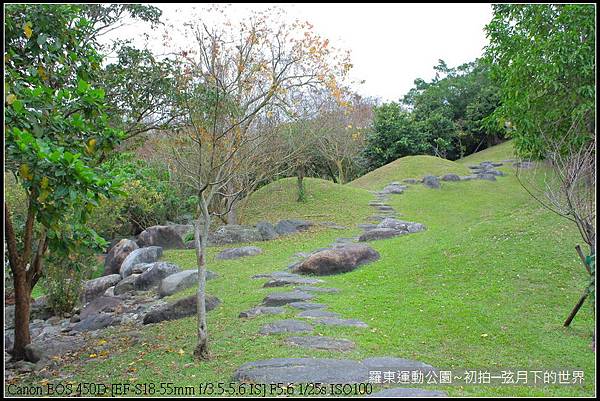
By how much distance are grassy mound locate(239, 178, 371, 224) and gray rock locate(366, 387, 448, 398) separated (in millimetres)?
15634

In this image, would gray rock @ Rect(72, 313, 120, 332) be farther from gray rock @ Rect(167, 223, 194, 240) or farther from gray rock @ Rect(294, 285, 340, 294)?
gray rock @ Rect(167, 223, 194, 240)

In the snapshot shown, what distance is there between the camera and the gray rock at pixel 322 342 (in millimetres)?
5961

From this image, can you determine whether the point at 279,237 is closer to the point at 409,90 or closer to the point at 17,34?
the point at 17,34

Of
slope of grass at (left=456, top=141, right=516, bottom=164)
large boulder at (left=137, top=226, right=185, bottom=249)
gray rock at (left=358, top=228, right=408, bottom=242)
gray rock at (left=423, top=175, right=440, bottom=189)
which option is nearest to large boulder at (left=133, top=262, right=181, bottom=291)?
large boulder at (left=137, top=226, right=185, bottom=249)

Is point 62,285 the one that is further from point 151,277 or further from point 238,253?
point 238,253

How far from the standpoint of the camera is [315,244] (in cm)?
1606

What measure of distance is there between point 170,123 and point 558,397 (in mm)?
6571

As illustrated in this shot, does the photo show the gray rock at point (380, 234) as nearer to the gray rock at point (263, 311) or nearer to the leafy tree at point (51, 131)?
the gray rock at point (263, 311)

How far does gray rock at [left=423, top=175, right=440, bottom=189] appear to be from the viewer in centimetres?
2634

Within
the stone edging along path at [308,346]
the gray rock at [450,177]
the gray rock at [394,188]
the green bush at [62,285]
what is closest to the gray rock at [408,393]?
the stone edging along path at [308,346]

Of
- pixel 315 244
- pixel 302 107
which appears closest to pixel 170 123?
pixel 315 244

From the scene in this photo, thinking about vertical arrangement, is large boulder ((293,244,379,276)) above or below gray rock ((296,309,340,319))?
above

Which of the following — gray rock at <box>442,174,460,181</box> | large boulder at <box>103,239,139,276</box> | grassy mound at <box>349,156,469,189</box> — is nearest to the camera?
large boulder at <box>103,239,139,276</box>

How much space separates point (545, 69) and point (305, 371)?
1026 centimetres
